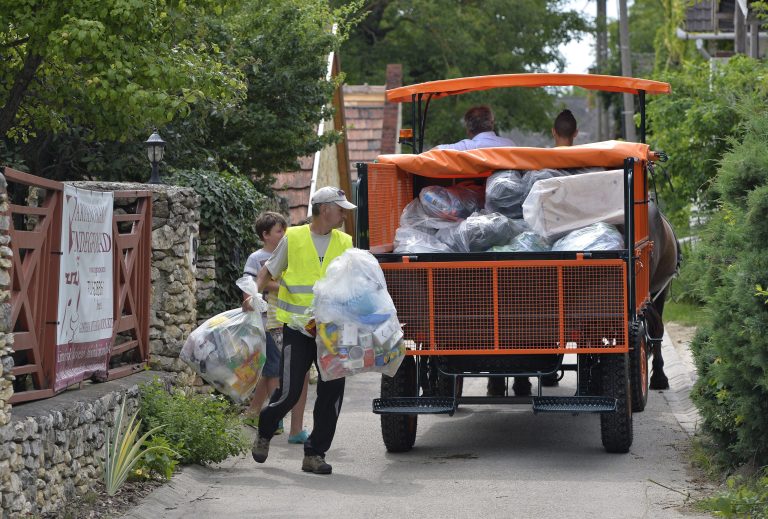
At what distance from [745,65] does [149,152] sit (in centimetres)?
946

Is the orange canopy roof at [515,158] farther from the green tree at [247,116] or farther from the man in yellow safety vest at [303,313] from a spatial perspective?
the green tree at [247,116]

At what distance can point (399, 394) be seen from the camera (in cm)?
938

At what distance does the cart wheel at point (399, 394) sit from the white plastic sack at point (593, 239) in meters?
1.40

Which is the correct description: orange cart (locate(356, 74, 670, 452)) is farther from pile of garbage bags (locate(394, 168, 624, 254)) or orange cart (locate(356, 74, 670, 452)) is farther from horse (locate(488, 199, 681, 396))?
horse (locate(488, 199, 681, 396))

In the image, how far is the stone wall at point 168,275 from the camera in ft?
32.8

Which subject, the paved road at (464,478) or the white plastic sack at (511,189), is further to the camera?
the white plastic sack at (511,189)

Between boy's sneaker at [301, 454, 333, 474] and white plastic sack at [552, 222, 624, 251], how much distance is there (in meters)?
2.18

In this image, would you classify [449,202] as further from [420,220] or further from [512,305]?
[512,305]

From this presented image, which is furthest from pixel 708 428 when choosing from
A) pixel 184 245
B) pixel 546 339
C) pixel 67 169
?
pixel 67 169

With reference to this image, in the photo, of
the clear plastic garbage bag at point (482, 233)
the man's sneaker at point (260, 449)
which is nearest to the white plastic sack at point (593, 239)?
the clear plastic garbage bag at point (482, 233)

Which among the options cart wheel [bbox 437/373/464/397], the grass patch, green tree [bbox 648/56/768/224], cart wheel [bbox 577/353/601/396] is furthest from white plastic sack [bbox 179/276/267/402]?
the grass patch

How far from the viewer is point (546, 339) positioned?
8.80m

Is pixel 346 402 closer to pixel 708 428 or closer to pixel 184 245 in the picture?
pixel 184 245

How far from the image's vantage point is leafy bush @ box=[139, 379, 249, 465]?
8727 millimetres
